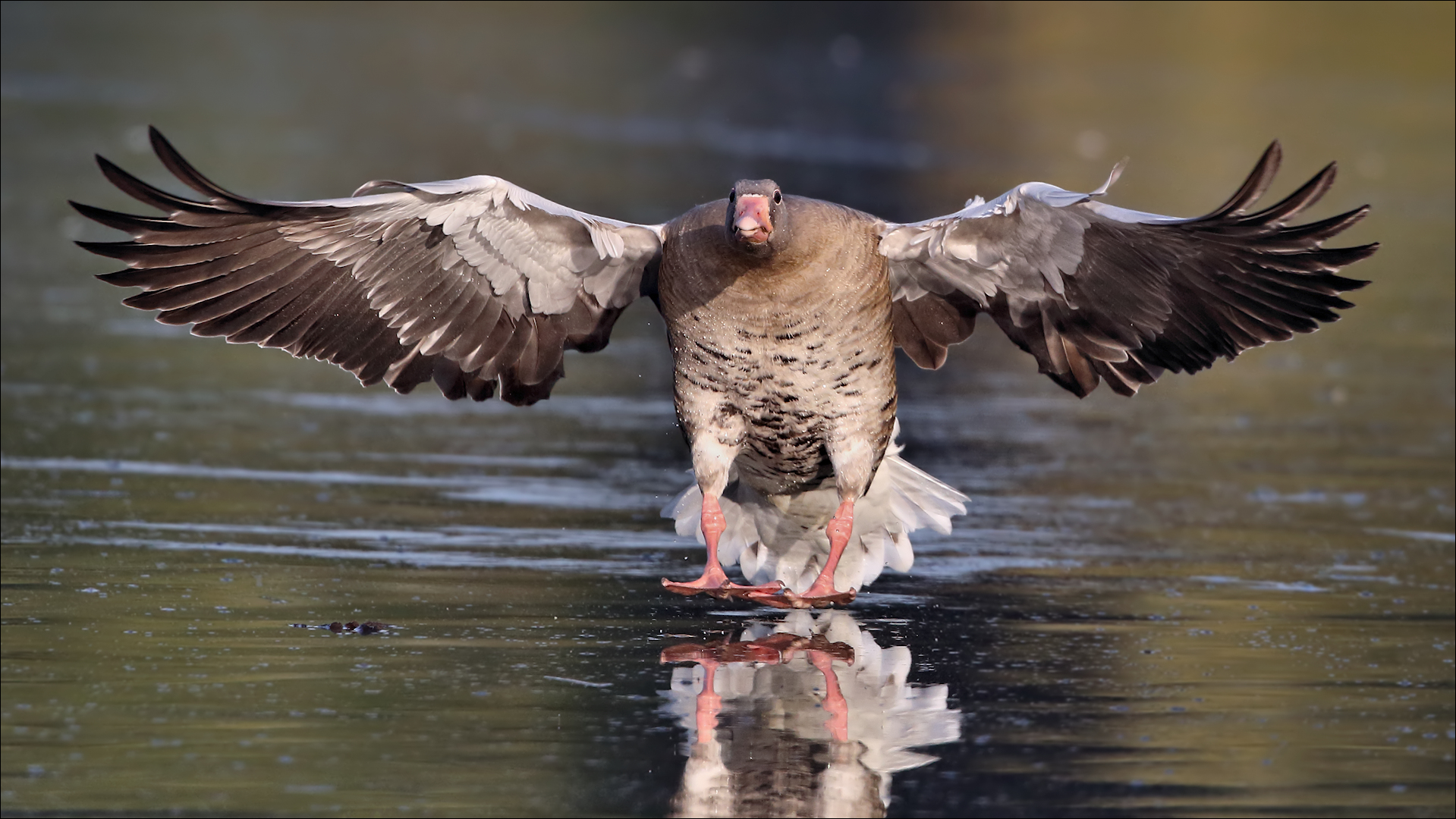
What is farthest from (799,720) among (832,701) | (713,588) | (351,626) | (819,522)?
(819,522)

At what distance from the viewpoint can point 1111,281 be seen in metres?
8.08

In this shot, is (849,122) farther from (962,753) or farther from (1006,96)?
(962,753)

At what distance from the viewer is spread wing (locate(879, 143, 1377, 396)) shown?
7547mm

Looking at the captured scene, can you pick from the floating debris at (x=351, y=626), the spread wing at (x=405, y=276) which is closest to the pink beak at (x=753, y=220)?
the spread wing at (x=405, y=276)

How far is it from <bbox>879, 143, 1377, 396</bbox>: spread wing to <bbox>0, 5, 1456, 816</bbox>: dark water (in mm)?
910

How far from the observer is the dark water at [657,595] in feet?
18.5

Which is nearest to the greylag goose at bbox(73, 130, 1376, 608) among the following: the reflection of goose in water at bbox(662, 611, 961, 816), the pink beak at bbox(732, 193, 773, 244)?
the pink beak at bbox(732, 193, 773, 244)

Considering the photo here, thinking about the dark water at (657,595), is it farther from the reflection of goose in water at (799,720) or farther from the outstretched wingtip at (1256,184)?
the outstretched wingtip at (1256,184)

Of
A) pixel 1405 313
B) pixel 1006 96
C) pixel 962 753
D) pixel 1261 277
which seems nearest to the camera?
pixel 962 753

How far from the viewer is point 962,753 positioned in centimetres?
584

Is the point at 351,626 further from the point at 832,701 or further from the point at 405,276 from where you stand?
the point at 832,701

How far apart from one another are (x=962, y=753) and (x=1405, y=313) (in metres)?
→ 11.1

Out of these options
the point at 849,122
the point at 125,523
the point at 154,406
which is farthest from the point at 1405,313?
the point at 849,122

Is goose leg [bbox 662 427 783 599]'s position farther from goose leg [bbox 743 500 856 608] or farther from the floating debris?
the floating debris
